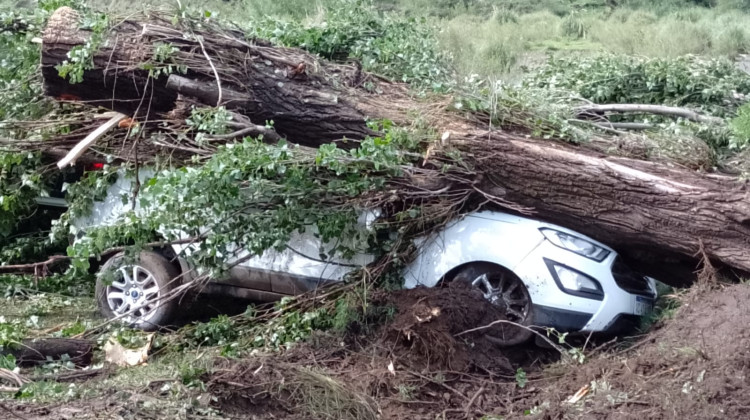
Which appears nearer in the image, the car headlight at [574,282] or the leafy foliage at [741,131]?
the car headlight at [574,282]

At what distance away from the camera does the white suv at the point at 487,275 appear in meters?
6.98

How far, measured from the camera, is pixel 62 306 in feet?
28.1

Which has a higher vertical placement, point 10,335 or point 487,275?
point 487,275

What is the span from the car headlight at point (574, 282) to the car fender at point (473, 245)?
249 mm

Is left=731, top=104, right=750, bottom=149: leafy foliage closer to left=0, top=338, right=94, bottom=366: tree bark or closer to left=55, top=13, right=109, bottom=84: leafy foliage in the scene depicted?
left=55, top=13, right=109, bottom=84: leafy foliage

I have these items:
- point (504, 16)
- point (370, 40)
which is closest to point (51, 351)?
point (370, 40)

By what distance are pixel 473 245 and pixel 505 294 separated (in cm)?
47

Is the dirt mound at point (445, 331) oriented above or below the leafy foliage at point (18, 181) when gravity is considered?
below

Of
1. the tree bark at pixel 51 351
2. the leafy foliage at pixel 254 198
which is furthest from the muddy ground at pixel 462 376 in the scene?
the tree bark at pixel 51 351

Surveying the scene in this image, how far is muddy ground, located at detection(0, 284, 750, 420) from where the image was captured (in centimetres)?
539

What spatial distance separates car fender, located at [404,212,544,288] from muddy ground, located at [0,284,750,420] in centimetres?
38

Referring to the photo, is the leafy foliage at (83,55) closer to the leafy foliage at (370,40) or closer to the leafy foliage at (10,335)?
the leafy foliage at (370,40)

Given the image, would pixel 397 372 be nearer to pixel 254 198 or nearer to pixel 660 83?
pixel 254 198

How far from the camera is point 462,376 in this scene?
6.44 metres
